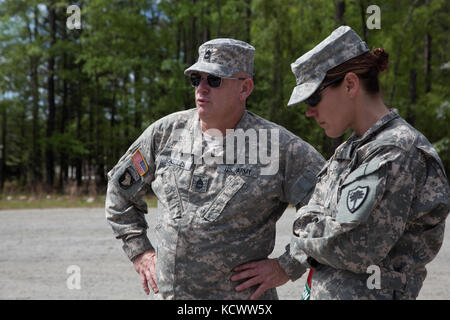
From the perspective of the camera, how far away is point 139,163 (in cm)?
285

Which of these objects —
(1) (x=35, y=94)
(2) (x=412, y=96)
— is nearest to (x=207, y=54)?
(2) (x=412, y=96)

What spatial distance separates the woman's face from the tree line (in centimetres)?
1091

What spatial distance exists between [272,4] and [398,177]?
16.0 meters

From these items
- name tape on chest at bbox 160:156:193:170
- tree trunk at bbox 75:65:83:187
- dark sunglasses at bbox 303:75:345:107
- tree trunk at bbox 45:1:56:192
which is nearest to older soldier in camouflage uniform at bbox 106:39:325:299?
name tape on chest at bbox 160:156:193:170

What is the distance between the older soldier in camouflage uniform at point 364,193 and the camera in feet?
5.12

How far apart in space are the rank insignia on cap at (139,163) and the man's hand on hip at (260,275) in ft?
2.64

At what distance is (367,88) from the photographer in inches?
68.2

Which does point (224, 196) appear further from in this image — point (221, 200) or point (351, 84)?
point (351, 84)

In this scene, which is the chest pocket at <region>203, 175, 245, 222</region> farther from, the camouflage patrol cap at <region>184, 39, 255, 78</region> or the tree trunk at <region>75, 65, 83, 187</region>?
the tree trunk at <region>75, 65, 83, 187</region>

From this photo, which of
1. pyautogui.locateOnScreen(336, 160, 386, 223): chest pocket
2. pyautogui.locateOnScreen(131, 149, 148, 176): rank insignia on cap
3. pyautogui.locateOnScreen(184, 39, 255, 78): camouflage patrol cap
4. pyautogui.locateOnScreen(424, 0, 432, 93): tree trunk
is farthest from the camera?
pyautogui.locateOnScreen(424, 0, 432, 93): tree trunk

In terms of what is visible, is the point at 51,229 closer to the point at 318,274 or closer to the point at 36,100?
the point at 318,274

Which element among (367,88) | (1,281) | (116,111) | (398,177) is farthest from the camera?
(116,111)

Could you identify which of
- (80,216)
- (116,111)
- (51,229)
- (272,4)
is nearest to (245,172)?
(51,229)

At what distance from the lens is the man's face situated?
262cm
